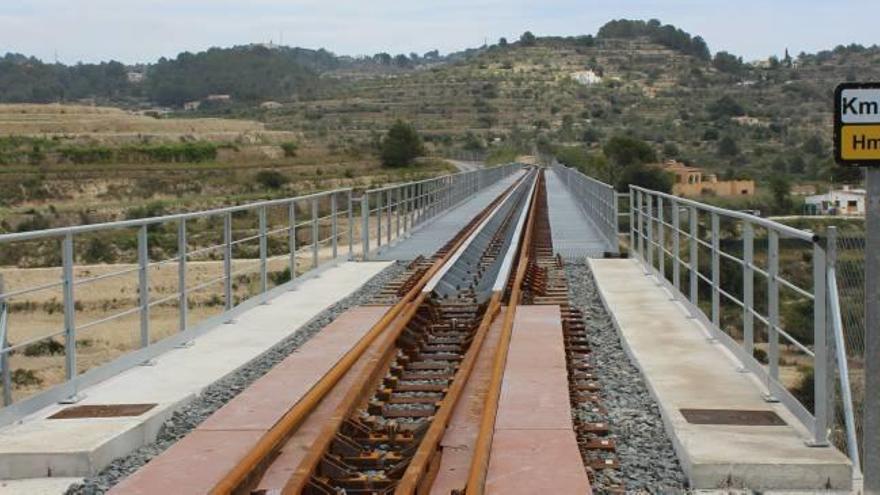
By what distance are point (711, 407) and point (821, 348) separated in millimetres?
1453

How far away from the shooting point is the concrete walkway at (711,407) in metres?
6.96

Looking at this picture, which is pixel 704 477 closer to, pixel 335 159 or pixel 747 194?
pixel 747 194

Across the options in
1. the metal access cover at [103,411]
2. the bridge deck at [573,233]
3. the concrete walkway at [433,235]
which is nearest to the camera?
the metal access cover at [103,411]

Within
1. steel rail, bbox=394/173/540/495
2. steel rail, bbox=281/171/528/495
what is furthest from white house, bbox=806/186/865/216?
steel rail, bbox=281/171/528/495

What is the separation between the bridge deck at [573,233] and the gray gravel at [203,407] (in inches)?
326

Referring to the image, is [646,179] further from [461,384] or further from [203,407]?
[203,407]

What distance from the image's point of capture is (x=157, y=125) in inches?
5586

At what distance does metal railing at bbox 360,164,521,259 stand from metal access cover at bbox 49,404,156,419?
42.4ft

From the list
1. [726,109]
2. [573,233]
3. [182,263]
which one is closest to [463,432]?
[182,263]

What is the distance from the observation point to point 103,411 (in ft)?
28.7

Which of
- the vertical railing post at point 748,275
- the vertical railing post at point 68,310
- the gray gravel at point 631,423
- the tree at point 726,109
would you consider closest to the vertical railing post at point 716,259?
the gray gravel at point 631,423

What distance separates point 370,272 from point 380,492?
12550 mm

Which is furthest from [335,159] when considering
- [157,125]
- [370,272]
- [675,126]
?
[370,272]

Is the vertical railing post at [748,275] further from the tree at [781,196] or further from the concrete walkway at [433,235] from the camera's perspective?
the tree at [781,196]
